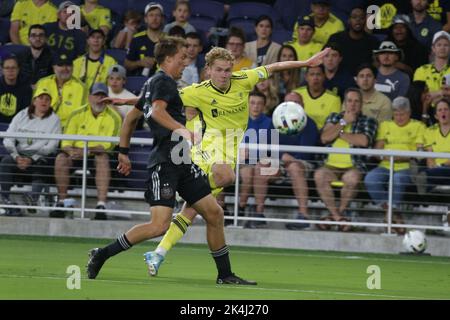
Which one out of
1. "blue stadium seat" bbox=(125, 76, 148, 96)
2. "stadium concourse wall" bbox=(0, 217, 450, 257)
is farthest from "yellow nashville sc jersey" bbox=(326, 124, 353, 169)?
"blue stadium seat" bbox=(125, 76, 148, 96)

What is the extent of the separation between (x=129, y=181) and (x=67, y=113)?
6.15 feet

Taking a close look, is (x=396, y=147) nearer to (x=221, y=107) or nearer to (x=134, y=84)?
(x=134, y=84)

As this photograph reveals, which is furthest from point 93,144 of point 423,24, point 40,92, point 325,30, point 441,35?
point 423,24

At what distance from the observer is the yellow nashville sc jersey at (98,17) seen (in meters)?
22.2

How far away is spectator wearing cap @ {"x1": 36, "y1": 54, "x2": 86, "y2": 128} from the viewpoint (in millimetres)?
20375

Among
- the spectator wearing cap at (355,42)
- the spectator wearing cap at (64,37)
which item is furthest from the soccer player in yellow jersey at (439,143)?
the spectator wearing cap at (64,37)

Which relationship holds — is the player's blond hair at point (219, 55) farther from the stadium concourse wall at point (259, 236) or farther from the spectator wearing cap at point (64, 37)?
the spectator wearing cap at point (64, 37)

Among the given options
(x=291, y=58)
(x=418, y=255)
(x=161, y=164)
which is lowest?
(x=418, y=255)

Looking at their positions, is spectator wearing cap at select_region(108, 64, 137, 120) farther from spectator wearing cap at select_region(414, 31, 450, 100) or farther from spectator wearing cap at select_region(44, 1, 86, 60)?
spectator wearing cap at select_region(414, 31, 450, 100)

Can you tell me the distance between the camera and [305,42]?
20.5m

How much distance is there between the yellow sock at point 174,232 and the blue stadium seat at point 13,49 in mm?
9374
